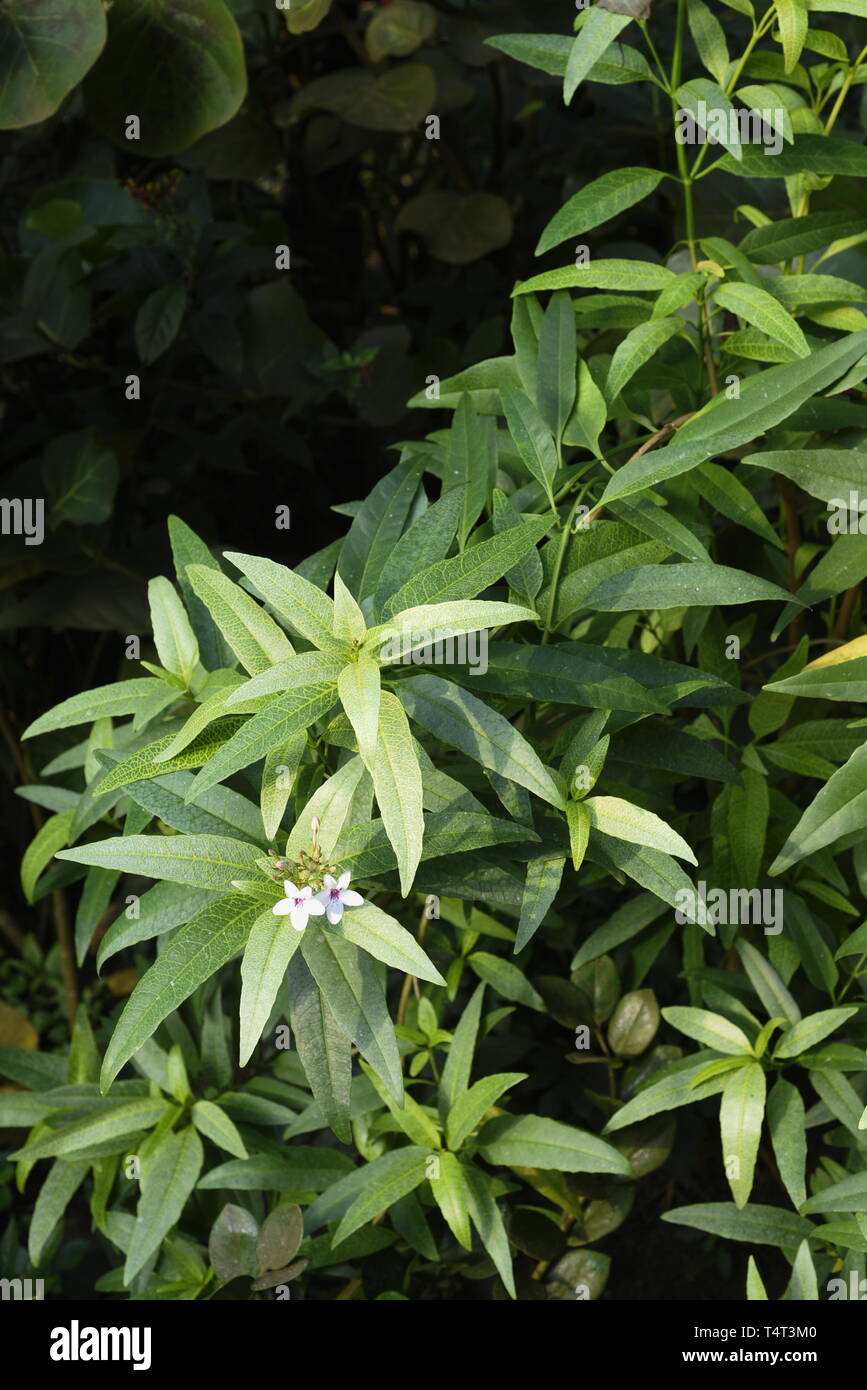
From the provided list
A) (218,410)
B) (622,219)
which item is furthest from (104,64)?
(622,219)

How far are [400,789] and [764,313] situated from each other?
41 centimetres

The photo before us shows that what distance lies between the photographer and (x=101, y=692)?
2.77 ft

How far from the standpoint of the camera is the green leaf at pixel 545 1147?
866 millimetres

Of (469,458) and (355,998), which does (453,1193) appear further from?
(469,458)

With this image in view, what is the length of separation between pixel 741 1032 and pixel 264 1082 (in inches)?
16.6

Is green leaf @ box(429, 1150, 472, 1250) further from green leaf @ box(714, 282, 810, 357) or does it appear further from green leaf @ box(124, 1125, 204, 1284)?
green leaf @ box(714, 282, 810, 357)

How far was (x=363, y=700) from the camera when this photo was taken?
0.59 meters

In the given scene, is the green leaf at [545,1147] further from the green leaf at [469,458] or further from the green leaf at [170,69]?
the green leaf at [170,69]

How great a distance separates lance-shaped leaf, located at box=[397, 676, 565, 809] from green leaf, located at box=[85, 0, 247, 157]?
87cm

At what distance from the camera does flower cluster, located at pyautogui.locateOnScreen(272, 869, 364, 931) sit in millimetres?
643

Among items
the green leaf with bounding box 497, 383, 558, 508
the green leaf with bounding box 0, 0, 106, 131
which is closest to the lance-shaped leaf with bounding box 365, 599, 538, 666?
the green leaf with bounding box 497, 383, 558, 508

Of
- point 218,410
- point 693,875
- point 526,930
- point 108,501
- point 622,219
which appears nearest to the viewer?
point 526,930

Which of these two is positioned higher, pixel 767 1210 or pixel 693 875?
pixel 693 875

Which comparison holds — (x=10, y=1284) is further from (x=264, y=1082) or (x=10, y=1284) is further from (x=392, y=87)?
(x=392, y=87)
